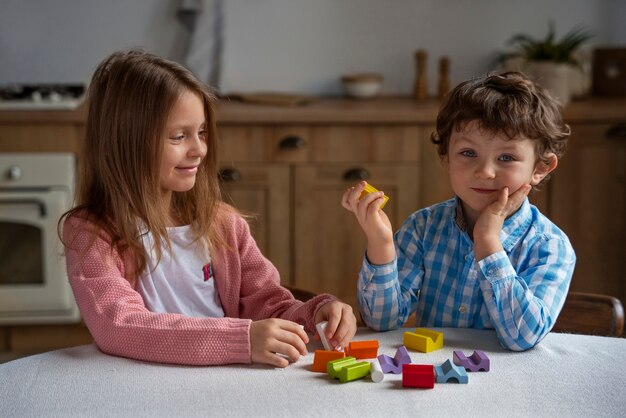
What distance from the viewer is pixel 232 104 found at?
11.6ft

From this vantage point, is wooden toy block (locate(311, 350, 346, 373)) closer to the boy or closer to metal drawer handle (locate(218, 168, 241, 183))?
the boy

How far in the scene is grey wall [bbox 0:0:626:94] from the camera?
A: 3840 mm

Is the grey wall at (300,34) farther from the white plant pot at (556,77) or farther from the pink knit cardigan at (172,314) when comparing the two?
the pink knit cardigan at (172,314)

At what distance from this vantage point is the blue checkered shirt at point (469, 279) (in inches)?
58.8

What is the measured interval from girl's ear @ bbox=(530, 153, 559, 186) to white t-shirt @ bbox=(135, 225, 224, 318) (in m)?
0.63

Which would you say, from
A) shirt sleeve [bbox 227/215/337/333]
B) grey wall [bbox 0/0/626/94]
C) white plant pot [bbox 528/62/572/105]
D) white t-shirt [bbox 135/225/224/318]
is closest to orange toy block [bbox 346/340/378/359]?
shirt sleeve [bbox 227/215/337/333]

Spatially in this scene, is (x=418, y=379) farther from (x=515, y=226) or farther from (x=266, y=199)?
(x=266, y=199)

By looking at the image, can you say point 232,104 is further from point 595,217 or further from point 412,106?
point 595,217

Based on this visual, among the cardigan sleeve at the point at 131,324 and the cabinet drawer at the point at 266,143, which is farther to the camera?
the cabinet drawer at the point at 266,143

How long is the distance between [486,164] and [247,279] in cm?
51

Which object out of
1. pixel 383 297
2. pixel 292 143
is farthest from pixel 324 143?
pixel 383 297

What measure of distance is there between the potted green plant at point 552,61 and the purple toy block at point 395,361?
2.27 metres

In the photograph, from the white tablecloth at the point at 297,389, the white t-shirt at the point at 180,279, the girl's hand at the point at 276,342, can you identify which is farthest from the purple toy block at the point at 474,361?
the white t-shirt at the point at 180,279

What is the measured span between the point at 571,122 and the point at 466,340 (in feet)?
6.91
